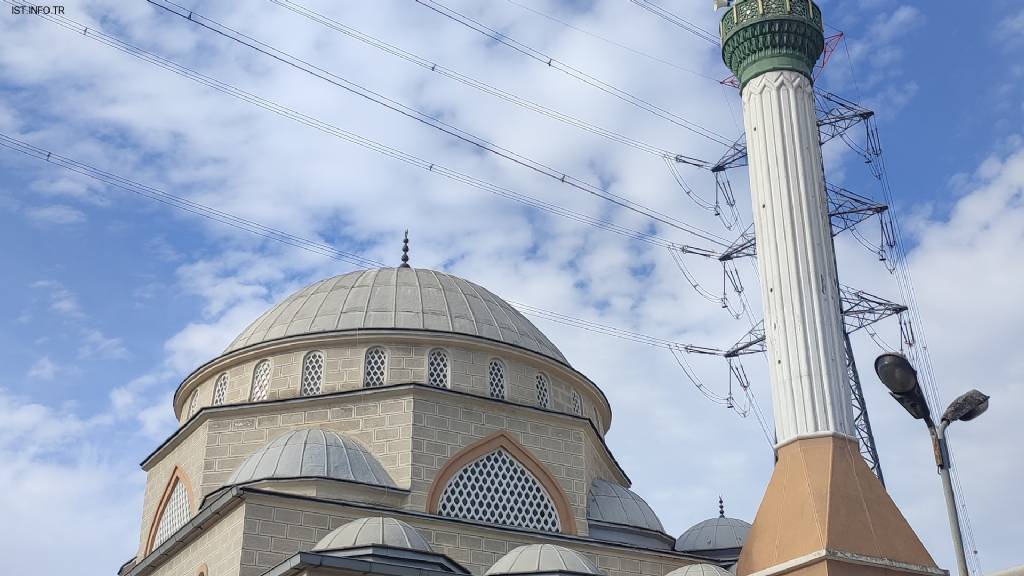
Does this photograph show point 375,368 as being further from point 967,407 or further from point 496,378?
Answer: point 967,407

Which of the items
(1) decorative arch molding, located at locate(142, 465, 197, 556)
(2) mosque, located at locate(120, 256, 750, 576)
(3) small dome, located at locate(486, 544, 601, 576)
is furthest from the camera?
(1) decorative arch molding, located at locate(142, 465, 197, 556)

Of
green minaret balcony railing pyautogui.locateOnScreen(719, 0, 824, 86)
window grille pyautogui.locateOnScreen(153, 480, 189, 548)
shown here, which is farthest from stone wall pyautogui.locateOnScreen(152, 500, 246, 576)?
green minaret balcony railing pyautogui.locateOnScreen(719, 0, 824, 86)

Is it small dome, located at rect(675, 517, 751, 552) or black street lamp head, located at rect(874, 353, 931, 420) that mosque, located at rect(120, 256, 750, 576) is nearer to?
small dome, located at rect(675, 517, 751, 552)

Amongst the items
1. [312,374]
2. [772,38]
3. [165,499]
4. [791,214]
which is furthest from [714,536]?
[165,499]

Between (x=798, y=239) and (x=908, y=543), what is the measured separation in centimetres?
386

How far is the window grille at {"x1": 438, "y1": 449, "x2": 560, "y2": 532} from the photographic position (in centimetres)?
1495

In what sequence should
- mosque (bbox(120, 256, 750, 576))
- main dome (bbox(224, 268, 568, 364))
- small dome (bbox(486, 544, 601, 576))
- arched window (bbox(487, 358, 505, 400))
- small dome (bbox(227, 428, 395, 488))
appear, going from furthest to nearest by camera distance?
1. main dome (bbox(224, 268, 568, 364))
2. arched window (bbox(487, 358, 505, 400))
3. small dome (bbox(227, 428, 395, 488))
4. mosque (bbox(120, 256, 750, 576))
5. small dome (bbox(486, 544, 601, 576))

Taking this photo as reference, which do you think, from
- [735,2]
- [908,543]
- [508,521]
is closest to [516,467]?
[508,521]

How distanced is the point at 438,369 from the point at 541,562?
15.7ft

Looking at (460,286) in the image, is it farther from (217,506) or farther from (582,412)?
(217,506)

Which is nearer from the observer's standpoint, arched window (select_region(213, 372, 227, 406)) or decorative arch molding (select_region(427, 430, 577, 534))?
decorative arch molding (select_region(427, 430, 577, 534))

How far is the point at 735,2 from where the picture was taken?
52.2ft

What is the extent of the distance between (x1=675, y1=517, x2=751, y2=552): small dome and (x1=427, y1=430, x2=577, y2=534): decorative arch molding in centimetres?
318

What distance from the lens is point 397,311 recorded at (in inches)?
673
